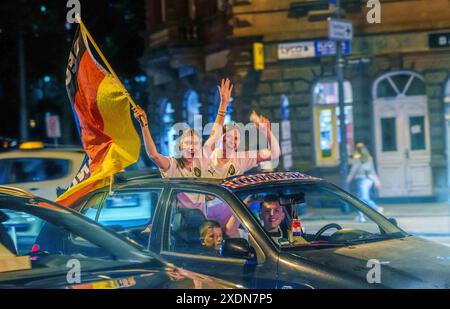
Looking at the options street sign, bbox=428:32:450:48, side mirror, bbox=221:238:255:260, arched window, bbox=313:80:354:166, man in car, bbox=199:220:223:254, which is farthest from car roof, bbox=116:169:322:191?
arched window, bbox=313:80:354:166

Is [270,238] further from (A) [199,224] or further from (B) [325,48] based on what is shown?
(B) [325,48]

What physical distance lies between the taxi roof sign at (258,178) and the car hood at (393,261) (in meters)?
0.78

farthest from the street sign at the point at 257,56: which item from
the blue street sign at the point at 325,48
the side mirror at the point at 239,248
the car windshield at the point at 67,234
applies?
the side mirror at the point at 239,248

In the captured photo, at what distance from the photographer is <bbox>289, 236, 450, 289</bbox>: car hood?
4480 millimetres

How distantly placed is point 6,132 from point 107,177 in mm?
33263

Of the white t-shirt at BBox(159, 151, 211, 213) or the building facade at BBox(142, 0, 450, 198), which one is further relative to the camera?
the building facade at BBox(142, 0, 450, 198)

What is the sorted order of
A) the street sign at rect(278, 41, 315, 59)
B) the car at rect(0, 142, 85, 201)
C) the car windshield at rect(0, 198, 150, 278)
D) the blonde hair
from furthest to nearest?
the street sign at rect(278, 41, 315, 59) → the blonde hair → the car at rect(0, 142, 85, 201) → the car windshield at rect(0, 198, 150, 278)

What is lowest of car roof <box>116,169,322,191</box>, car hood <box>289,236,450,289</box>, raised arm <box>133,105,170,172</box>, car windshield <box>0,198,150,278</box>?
car hood <box>289,236,450,289</box>

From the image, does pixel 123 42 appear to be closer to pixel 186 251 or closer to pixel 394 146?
pixel 394 146

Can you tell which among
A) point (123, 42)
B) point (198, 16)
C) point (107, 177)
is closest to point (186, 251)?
point (107, 177)

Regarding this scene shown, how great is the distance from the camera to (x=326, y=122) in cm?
1978

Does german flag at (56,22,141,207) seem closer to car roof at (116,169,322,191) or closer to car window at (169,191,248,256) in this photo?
car roof at (116,169,322,191)

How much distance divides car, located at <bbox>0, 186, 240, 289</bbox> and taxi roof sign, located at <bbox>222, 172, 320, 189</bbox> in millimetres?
1155

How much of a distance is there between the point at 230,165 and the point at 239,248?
2.07 m
